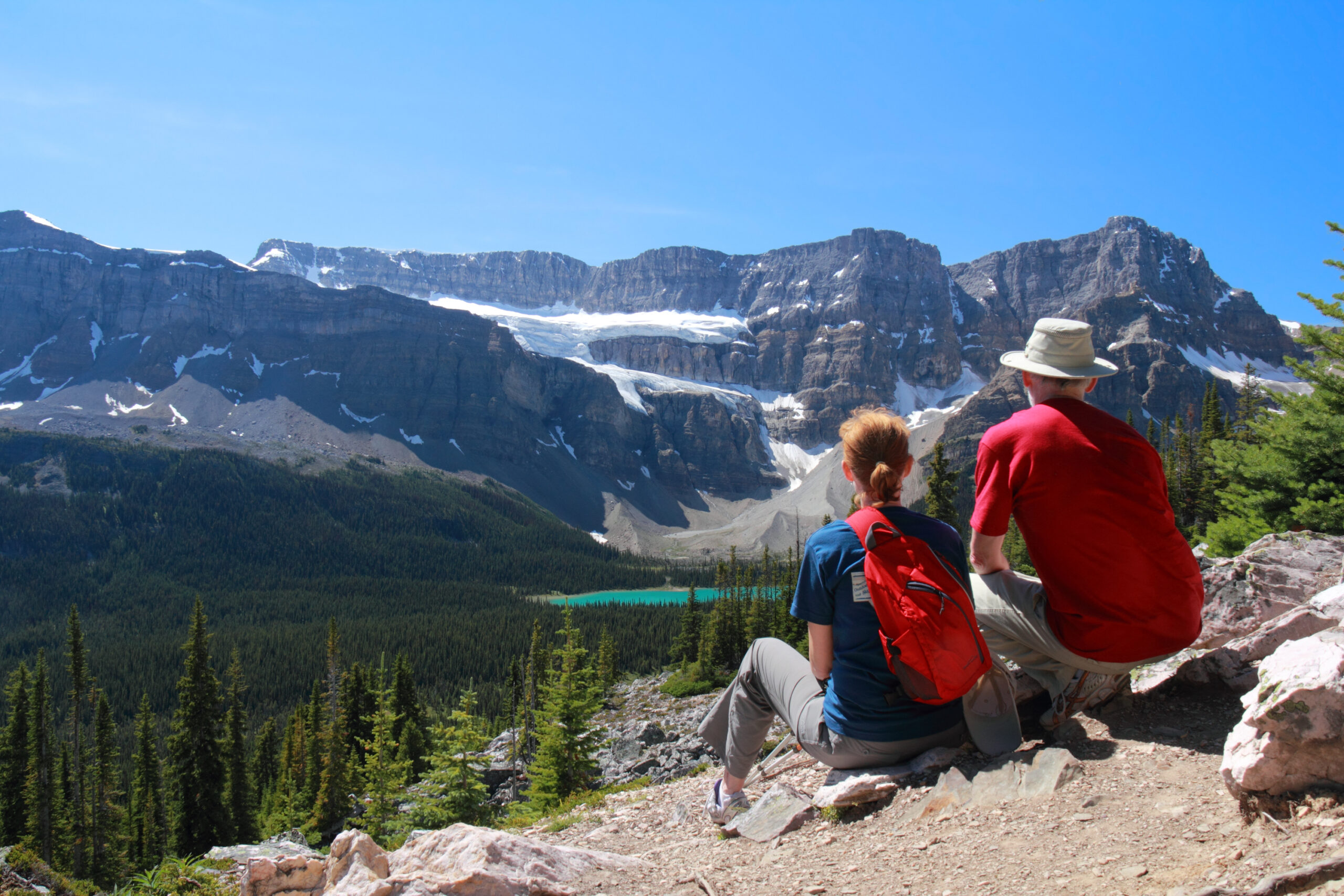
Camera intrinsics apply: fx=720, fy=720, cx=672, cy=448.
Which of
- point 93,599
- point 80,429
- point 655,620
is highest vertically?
A: point 80,429

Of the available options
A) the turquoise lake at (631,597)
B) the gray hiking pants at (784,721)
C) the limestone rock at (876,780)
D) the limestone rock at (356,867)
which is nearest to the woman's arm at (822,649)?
the gray hiking pants at (784,721)

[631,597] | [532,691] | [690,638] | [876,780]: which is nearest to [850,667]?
[876,780]

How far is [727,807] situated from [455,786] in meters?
12.5

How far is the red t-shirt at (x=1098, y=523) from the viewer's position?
4238 mm

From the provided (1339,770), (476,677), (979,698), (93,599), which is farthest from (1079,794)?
(93,599)

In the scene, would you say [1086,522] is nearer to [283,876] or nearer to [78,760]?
[283,876]

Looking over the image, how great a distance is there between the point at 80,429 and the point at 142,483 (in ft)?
156

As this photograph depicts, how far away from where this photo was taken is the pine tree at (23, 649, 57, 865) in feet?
96.2

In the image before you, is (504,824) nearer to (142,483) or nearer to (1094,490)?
(1094,490)

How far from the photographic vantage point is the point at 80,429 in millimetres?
167000

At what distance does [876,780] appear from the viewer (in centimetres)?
466

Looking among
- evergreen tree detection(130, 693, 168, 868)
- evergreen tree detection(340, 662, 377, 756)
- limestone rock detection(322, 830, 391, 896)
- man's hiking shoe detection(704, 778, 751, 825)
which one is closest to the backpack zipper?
man's hiking shoe detection(704, 778, 751, 825)

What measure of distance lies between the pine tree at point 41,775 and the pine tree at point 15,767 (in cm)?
39

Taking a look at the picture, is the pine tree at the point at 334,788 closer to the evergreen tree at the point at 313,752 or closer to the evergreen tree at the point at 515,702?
the evergreen tree at the point at 313,752
